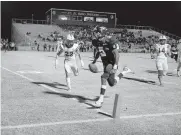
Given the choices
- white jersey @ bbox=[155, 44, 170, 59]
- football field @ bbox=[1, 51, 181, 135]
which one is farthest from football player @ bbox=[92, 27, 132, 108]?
white jersey @ bbox=[155, 44, 170, 59]

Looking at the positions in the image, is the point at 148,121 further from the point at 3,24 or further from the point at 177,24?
the point at 3,24

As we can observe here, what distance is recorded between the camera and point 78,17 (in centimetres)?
6794

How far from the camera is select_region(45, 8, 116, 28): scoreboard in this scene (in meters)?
66.0

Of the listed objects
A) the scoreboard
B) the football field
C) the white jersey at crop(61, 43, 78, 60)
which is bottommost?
the football field

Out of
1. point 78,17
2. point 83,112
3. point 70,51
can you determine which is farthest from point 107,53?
point 78,17

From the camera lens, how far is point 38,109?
686 cm

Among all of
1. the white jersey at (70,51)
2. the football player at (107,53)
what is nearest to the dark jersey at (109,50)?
the football player at (107,53)

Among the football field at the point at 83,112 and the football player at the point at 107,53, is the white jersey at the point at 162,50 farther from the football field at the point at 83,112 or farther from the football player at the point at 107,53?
the football player at the point at 107,53

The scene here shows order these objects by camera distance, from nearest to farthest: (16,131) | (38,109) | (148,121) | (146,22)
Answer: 1. (16,131)
2. (148,121)
3. (38,109)
4. (146,22)

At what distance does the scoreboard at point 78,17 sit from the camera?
66.0 meters

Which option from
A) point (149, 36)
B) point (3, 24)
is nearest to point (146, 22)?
point (149, 36)

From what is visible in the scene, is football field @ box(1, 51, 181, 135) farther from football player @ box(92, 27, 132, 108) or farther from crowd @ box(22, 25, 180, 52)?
crowd @ box(22, 25, 180, 52)

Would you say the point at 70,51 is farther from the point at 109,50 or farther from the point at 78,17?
the point at 78,17

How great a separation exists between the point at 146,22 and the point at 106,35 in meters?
64.3
